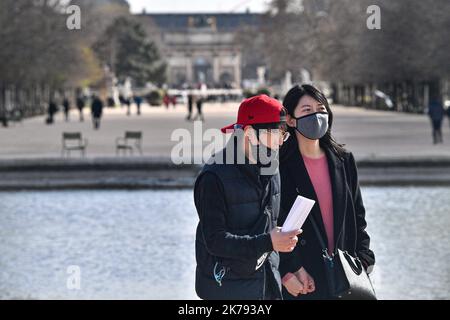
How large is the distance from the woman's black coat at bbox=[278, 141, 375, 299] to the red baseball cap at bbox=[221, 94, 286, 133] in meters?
0.55

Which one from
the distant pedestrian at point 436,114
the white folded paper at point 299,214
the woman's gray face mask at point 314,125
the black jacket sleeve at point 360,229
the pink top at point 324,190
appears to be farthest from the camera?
the distant pedestrian at point 436,114

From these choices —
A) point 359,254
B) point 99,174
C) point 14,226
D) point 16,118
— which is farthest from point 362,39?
point 359,254

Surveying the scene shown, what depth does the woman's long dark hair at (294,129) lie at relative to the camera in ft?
19.1

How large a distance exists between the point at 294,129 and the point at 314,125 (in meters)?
0.21

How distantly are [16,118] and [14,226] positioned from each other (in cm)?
4598

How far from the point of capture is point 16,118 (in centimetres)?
6494

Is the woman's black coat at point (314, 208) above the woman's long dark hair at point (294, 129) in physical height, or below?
below

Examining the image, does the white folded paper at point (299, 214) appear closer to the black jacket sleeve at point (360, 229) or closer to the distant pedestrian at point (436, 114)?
the black jacket sleeve at point (360, 229)

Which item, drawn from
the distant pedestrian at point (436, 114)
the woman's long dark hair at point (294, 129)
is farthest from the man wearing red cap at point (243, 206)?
the distant pedestrian at point (436, 114)

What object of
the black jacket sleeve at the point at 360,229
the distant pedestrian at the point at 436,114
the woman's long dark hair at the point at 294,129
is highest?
the woman's long dark hair at the point at 294,129

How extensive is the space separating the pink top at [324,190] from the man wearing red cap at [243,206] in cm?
43

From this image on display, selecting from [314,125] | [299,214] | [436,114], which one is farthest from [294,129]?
[436,114]

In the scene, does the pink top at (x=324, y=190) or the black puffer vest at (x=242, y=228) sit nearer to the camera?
the black puffer vest at (x=242, y=228)
